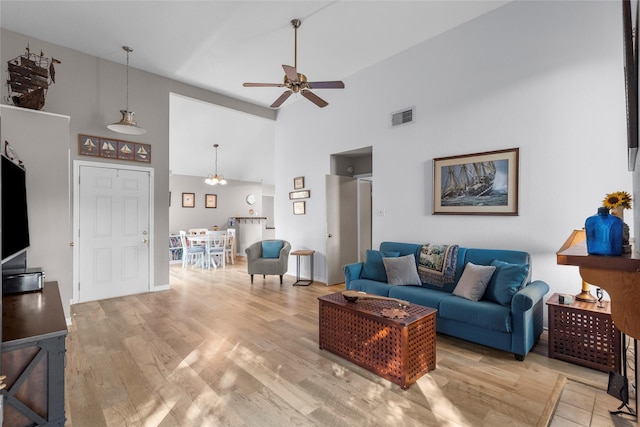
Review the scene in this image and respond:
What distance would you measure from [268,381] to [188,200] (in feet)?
27.4

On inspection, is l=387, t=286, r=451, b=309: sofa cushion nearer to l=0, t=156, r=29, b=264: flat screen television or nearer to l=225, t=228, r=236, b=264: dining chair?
l=0, t=156, r=29, b=264: flat screen television

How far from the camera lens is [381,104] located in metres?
4.82

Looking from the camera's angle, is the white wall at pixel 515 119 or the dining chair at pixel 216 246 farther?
the dining chair at pixel 216 246

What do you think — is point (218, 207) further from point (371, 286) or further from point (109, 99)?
point (371, 286)

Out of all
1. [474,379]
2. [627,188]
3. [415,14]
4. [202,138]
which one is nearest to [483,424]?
[474,379]

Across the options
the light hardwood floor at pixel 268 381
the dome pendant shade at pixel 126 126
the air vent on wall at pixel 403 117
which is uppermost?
the air vent on wall at pixel 403 117

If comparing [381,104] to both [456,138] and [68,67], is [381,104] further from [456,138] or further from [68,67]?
[68,67]

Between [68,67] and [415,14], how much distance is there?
4.74 meters

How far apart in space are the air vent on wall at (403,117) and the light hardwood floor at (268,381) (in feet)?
9.48

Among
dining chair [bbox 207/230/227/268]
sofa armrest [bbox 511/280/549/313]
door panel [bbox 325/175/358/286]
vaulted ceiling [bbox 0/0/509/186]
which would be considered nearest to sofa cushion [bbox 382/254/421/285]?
sofa armrest [bbox 511/280/549/313]

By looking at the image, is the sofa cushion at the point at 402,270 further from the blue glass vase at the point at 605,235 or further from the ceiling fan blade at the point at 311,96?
the blue glass vase at the point at 605,235

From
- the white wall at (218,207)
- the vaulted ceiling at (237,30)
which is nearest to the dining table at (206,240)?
the white wall at (218,207)

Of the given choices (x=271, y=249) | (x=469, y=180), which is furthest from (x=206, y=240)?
Answer: (x=469, y=180)

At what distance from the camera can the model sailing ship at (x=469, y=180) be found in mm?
3653
